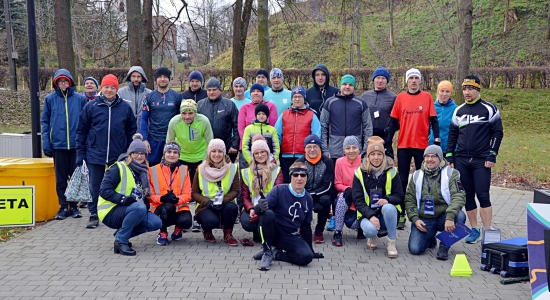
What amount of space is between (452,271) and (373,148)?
1725 millimetres

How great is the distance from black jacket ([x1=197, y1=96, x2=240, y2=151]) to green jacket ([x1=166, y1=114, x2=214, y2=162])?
1.30 feet

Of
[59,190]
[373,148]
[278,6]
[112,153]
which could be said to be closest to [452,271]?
[373,148]

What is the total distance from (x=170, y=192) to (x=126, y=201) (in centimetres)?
60

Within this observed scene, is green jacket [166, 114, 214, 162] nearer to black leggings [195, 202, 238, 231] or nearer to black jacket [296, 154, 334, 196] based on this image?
black leggings [195, 202, 238, 231]

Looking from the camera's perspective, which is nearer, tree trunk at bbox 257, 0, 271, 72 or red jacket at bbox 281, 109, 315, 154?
red jacket at bbox 281, 109, 315, 154

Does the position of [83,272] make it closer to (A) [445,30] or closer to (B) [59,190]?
(B) [59,190]

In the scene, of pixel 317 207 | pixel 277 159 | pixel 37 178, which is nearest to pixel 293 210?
pixel 317 207

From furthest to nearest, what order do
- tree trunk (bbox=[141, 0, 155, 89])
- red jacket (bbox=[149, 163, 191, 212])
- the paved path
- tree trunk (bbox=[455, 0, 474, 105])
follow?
1. tree trunk (bbox=[455, 0, 474, 105])
2. tree trunk (bbox=[141, 0, 155, 89])
3. red jacket (bbox=[149, 163, 191, 212])
4. the paved path

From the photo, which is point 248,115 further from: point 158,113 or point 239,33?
point 239,33

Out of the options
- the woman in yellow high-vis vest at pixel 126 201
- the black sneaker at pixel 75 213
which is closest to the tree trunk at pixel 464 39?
the woman in yellow high-vis vest at pixel 126 201

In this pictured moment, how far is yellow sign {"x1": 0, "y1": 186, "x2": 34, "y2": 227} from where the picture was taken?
7219mm

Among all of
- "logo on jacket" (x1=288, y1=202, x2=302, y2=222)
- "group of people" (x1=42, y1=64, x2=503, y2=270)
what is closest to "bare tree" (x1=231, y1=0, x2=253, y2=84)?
"group of people" (x1=42, y1=64, x2=503, y2=270)

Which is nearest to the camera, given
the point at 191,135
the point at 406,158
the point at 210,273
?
the point at 210,273

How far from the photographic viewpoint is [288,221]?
6.05m
